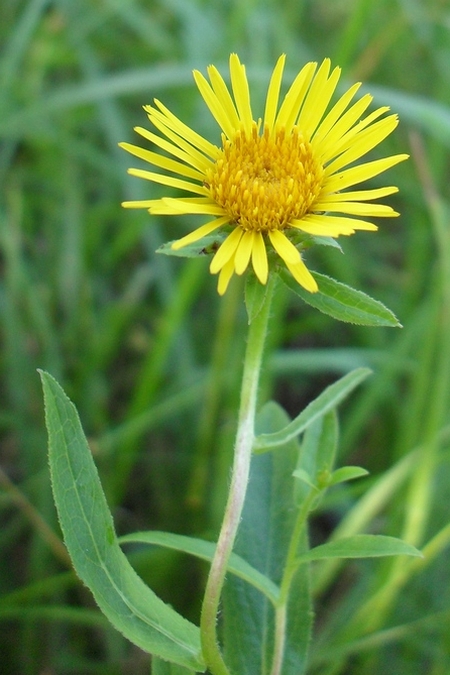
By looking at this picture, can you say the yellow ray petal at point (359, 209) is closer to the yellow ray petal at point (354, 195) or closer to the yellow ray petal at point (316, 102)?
the yellow ray petal at point (354, 195)

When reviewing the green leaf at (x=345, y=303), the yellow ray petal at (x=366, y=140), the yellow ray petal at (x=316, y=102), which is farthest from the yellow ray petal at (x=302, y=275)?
the yellow ray petal at (x=316, y=102)

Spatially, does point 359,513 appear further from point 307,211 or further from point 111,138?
point 111,138

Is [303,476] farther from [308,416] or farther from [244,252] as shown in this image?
[244,252]

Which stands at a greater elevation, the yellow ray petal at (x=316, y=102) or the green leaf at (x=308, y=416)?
the yellow ray petal at (x=316, y=102)

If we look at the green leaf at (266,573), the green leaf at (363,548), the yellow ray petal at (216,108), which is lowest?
the green leaf at (266,573)

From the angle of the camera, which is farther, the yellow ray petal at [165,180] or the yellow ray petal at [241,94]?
the yellow ray petal at [241,94]

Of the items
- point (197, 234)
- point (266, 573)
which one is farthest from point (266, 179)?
Answer: point (266, 573)

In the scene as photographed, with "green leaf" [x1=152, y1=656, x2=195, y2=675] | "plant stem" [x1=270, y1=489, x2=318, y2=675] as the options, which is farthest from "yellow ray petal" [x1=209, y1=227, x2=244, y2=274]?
"green leaf" [x1=152, y1=656, x2=195, y2=675]

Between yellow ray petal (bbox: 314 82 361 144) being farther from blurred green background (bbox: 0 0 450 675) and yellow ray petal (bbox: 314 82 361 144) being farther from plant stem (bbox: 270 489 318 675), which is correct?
blurred green background (bbox: 0 0 450 675)
